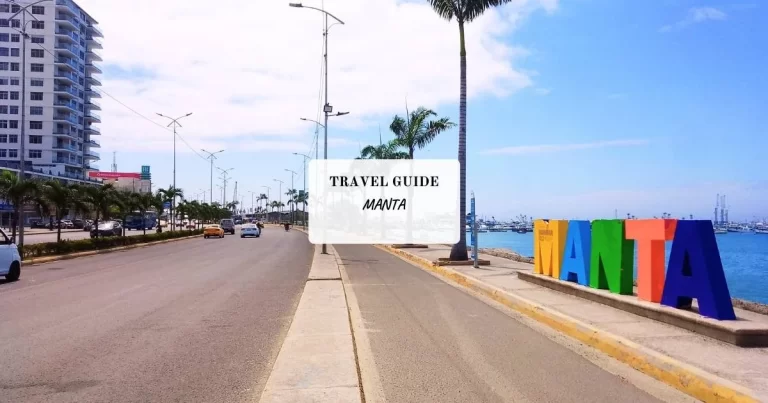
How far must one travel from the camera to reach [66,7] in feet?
333

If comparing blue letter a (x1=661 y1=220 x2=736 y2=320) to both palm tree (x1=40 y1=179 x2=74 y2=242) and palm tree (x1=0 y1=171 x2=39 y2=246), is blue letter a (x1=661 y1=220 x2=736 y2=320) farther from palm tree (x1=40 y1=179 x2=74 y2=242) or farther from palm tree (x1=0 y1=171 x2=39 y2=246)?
palm tree (x1=40 y1=179 x2=74 y2=242)

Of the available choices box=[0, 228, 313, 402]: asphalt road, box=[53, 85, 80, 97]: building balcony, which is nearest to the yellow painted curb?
box=[0, 228, 313, 402]: asphalt road

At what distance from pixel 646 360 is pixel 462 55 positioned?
17142 mm

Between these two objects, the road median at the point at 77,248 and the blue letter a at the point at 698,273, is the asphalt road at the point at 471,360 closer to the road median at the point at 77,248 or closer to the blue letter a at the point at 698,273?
the blue letter a at the point at 698,273

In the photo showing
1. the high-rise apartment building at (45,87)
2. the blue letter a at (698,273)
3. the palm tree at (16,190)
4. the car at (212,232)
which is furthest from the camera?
the high-rise apartment building at (45,87)

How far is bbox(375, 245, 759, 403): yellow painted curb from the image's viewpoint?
6395 mm

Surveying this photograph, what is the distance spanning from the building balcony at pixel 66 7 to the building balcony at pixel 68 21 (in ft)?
3.64

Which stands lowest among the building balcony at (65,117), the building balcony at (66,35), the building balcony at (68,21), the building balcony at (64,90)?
the building balcony at (65,117)

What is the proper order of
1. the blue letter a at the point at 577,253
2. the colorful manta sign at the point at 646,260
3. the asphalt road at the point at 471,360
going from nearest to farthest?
the asphalt road at the point at 471,360
the colorful manta sign at the point at 646,260
the blue letter a at the point at 577,253

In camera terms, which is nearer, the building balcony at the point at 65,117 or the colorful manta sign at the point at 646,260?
the colorful manta sign at the point at 646,260

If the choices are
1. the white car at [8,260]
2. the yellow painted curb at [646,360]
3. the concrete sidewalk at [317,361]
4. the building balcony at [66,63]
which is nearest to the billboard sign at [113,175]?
the building balcony at [66,63]

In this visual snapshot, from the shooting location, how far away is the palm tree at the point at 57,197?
98.2 ft

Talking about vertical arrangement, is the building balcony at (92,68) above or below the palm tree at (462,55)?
above

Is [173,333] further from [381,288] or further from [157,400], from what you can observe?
[381,288]
